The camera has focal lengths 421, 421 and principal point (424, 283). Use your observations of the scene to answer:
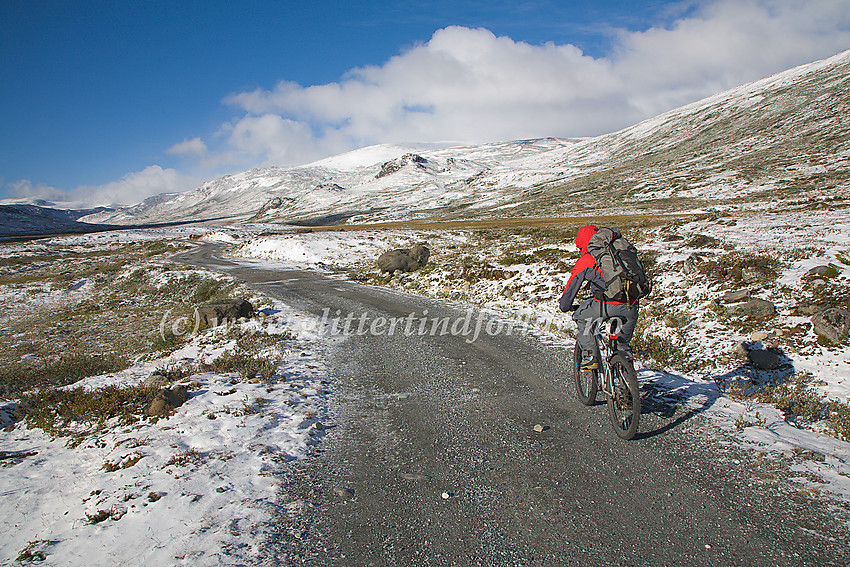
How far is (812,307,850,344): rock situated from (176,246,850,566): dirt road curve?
4.22 metres

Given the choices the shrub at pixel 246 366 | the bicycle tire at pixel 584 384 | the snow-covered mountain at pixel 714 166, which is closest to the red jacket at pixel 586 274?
the bicycle tire at pixel 584 384

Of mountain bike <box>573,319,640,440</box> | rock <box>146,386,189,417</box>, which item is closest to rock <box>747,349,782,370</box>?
mountain bike <box>573,319,640,440</box>

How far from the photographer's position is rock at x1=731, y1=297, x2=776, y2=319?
395 inches

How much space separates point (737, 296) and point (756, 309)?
0.94 m

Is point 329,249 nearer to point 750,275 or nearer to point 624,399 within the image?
point 750,275

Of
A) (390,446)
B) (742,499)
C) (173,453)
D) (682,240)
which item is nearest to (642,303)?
(682,240)

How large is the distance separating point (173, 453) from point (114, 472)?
0.66 meters

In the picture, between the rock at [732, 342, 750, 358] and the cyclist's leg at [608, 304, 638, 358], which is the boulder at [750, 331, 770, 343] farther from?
the cyclist's leg at [608, 304, 638, 358]

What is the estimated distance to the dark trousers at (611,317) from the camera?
6.04 metres

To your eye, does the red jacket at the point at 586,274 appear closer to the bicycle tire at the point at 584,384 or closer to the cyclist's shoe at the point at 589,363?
the cyclist's shoe at the point at 589,363

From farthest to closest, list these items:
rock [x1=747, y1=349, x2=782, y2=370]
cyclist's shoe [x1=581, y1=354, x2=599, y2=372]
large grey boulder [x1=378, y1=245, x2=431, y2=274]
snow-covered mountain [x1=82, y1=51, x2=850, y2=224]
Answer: snow-covered mountain [x1=82, y1=51, x2=850, y2=224] < large grey boulder [x1=378, y1=245, x2=431, y2=274] < rock [x1=747, y1=349, x2=782, y2=370] < cyclist's shoe [x1=581, y1=354, x2=599, y2=372]

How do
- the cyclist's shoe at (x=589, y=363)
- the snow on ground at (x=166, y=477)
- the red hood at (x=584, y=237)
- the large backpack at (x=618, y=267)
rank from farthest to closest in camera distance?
the cyclist's shoe at (x=589, y=363)
the red hood at (x=584, y=237)
the large backpack at (x=618, y=267)
the snow on ground at (x=166, y=477)

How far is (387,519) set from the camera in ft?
15.0

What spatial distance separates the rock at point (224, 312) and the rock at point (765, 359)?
14.7 m
